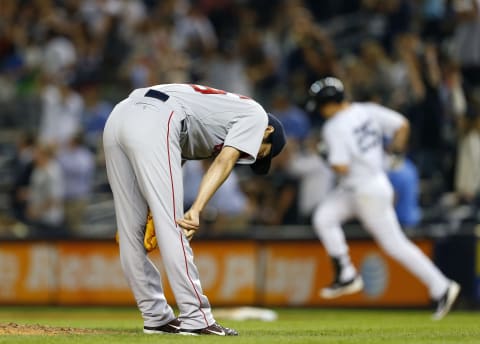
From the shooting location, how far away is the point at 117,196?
7324 mm

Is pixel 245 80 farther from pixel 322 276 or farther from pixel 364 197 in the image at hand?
pixel 364 197

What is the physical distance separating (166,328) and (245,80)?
10.6 m

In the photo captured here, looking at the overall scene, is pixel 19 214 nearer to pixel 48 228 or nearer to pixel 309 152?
pixel 48 228

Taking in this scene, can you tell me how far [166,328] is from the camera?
7.59 meters

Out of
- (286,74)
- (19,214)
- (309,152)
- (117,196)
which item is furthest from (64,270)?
(117,196)

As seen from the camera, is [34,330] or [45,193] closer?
[34,330]

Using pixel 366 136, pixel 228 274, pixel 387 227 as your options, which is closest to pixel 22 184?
pixel 228 274

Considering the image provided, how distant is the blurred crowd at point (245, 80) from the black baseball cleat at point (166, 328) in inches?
253

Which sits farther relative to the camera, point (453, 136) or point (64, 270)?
point (453, 136)

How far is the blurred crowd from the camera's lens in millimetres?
15758

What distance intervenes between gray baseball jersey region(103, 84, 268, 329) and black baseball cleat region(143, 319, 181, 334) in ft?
0.55

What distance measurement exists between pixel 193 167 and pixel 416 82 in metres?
3.42

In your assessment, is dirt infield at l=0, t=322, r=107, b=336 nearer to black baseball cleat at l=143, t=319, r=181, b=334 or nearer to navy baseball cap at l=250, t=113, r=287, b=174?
black baseball cleat at l=143, t=319, r=181, b=334

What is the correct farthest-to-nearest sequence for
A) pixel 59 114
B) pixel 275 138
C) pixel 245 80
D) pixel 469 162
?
pixel 245 80 < pixel 59 114 < pixel 469 162 < pixel 275 138
